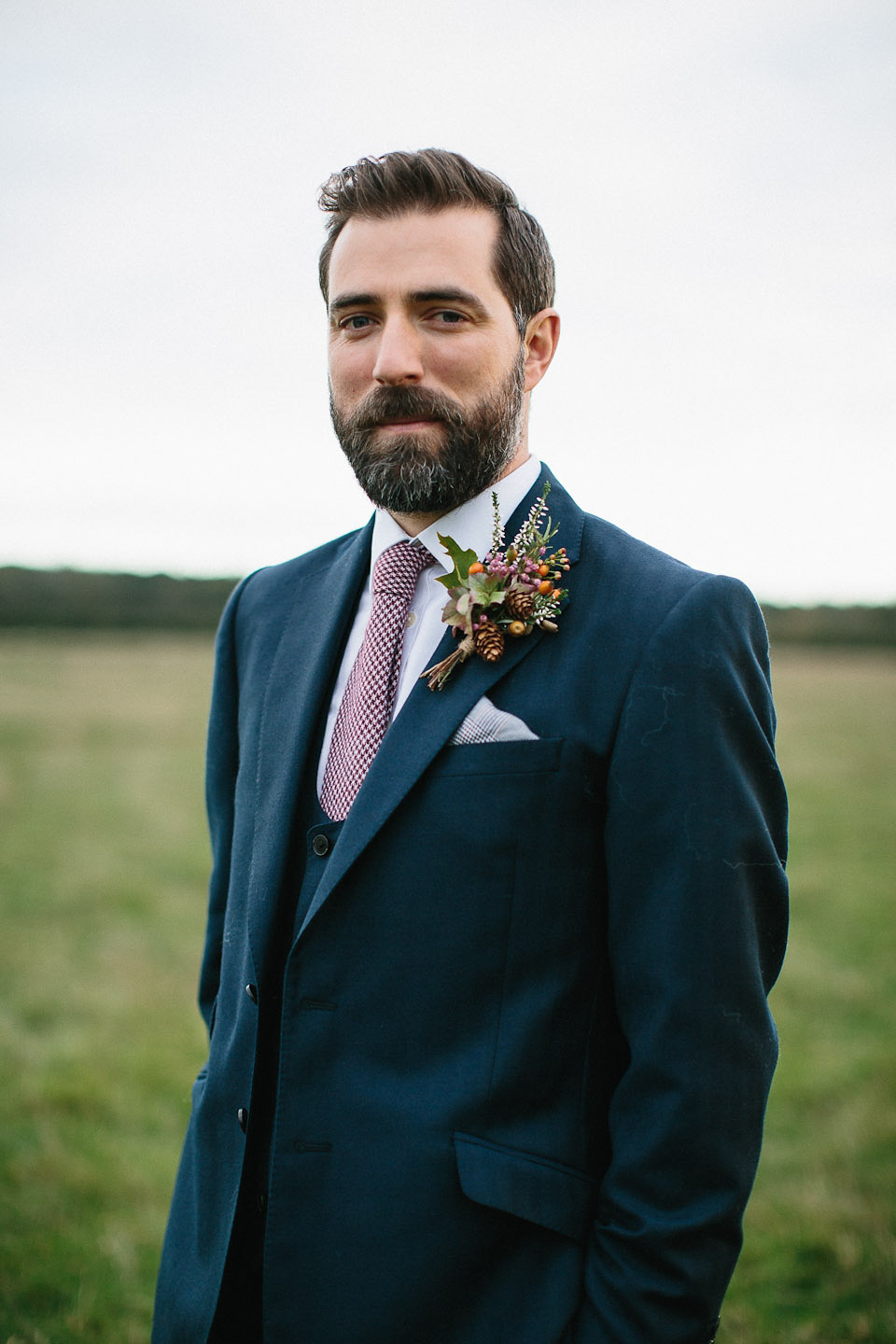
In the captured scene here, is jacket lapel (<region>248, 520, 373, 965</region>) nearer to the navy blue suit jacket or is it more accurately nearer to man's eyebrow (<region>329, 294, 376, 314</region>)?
the navy blue suit jacket

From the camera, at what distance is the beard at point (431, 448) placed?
6.32 feet

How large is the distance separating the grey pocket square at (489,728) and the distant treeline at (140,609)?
3367 cm

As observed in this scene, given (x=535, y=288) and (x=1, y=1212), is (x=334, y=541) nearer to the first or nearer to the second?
(x=535, y=288)

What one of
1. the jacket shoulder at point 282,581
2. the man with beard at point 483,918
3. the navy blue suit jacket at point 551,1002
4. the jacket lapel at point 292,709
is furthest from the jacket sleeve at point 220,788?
the navy blue suit jacket at point 551,1002

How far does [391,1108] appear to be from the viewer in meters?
1.69

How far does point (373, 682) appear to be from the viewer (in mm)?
1947

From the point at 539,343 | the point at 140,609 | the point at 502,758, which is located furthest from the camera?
the point at 140,609

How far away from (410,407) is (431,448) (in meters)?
0.10

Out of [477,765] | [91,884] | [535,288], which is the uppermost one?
[535,288]

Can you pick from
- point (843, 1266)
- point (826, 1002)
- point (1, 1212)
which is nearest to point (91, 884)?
point (1, 1212)

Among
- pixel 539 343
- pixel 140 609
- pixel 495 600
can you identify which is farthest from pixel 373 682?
pixel 140 609

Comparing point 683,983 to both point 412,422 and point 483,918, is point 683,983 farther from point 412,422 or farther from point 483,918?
point 412,422

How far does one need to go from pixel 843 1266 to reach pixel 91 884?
9078mm

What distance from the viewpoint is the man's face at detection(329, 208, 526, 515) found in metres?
1.93
